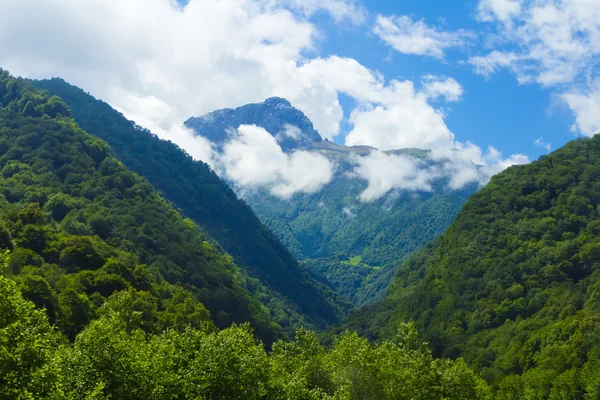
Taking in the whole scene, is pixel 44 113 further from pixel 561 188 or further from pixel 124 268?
pixel 561 188

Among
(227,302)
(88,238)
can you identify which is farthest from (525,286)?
(88,238)

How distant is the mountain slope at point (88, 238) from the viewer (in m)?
73.3

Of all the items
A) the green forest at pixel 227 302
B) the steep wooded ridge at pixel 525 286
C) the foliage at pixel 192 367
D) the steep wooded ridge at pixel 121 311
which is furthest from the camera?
the steep wooded ridge at pixel 525 286

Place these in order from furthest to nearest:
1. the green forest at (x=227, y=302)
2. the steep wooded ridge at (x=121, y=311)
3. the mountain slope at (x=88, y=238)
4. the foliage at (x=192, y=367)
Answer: the mountain slope at (x=88, y=238) → the green forest at (x=227, y=302) → the steep wooded ridge at (x=121, y=311) → the foliage at (x=192, y=367)

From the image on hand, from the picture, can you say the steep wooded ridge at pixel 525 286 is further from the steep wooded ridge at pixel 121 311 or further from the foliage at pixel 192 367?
the foliage at pixel 192 367

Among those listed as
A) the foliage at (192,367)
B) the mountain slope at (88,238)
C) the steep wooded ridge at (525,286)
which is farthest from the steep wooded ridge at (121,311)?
the steep wooded ridge at (525,286)

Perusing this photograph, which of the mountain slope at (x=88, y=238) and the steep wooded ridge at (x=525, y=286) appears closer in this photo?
the mountain slope at (x=88, y=238)

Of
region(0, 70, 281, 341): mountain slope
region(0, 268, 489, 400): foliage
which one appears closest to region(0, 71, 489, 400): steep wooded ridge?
region(0, 268, 489, 400): foliage

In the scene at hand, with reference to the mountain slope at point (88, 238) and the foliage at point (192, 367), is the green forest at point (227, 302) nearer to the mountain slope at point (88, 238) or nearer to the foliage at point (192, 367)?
the foliage at point (192, 367)

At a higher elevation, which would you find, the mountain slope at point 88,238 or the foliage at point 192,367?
the mountain slope at point 88,238

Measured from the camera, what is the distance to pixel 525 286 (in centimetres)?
12281

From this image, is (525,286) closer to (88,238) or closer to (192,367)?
(88,238)

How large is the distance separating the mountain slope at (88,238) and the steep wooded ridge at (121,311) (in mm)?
350

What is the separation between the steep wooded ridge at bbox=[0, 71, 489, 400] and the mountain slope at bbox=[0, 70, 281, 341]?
1.15 feet
